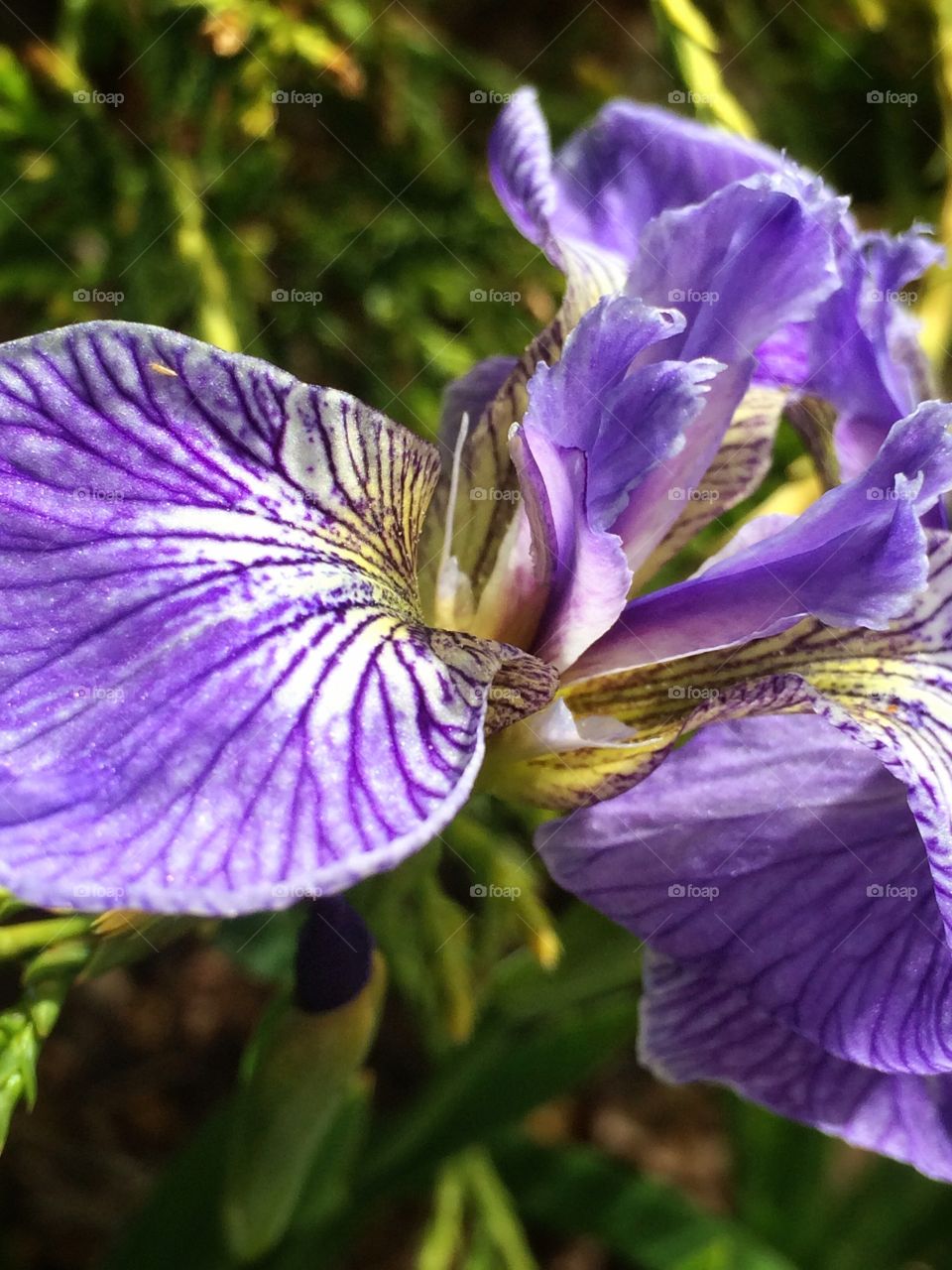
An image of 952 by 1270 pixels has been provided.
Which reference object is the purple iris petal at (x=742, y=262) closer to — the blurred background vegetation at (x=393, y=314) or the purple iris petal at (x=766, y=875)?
the purple iris petal at (x=766, y=875)

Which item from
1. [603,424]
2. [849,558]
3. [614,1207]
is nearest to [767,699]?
[849,558]

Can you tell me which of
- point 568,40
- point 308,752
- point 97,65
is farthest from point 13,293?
point 308,752

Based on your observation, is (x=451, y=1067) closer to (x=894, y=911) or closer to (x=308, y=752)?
(x=894, y=911)

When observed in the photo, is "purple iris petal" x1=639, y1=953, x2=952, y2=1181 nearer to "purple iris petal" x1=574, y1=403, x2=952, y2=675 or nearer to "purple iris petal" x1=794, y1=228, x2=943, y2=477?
"purple iris petal" x1=574, y1=403, x2=952, y2=675

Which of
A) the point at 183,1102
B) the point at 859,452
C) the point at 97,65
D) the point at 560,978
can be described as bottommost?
the point at 183,1102

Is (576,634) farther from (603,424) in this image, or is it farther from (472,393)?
(472,393)

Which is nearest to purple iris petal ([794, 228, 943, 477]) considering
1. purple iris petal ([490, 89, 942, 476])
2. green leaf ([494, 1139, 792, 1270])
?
purple iris petal ([490, 89, 942, 476])
